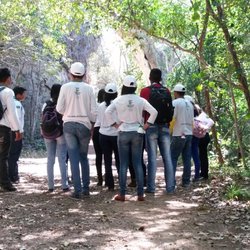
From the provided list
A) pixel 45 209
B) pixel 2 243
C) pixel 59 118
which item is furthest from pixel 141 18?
pixel 2 243

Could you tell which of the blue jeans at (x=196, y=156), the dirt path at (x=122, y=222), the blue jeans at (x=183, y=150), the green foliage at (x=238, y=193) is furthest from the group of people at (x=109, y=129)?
the blue jeans at (x=196, y=156)

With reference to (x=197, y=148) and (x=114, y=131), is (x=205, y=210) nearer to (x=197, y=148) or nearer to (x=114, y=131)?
(x=114, y=131)

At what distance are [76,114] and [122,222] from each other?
80.9 inches

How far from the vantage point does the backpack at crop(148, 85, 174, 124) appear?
745 centimetres

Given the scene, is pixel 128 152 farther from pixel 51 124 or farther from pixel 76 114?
pixel 51 124

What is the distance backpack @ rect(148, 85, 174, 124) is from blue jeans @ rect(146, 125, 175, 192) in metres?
0.16

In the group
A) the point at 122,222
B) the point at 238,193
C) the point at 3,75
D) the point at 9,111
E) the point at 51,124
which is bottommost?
the point at 122,222

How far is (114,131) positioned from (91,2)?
15.1 ft

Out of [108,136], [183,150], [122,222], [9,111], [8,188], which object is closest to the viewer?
[122,222]

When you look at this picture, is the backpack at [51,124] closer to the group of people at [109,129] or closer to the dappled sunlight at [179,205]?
the group of people at [109,129]

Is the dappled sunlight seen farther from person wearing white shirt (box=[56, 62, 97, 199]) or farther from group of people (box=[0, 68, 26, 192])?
group of people (box=[0, 68, 26, 192])

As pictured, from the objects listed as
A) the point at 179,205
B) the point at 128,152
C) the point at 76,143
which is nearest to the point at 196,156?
the point at 179,205

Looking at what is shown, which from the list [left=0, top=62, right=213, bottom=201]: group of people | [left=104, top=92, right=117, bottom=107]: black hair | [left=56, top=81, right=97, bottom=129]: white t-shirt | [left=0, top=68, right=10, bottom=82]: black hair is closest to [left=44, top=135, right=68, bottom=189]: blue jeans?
[left=0, top=62, right=213, bottom=201]: group of people

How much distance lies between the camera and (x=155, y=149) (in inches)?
297
